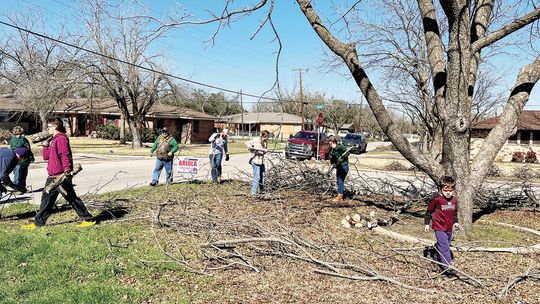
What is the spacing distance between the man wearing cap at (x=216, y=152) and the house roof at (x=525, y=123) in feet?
87.3

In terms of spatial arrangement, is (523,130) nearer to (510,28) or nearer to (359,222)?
(510,28)

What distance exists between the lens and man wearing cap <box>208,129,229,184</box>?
11586 millimetres

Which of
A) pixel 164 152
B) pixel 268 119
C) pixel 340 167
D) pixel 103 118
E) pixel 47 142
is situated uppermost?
pixel 268 119

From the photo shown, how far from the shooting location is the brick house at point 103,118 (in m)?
39.3

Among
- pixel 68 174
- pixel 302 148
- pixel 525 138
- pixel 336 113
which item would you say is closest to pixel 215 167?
pixel 68 174

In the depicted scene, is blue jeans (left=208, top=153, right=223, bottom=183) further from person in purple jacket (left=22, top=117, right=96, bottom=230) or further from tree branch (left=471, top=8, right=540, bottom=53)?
tree branch (left=471, top=8, right=540, bottom=53)

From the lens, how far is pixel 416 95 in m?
23.2

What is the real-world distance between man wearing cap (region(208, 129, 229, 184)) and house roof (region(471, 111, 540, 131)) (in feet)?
87.3

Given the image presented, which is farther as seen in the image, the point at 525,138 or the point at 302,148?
the point at 525,138

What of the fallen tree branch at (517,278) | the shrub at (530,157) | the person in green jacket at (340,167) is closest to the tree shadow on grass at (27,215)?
the person in green jacket at (340,167)

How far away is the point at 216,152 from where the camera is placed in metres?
11.5

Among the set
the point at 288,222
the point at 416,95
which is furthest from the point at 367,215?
the point at 416,95

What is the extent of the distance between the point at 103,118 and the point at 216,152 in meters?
34.2

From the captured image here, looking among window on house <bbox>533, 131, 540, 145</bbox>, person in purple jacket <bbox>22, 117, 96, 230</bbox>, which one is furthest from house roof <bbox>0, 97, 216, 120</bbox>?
person in purple jacket <bbox>22, 117, 96, 230</bbox>
